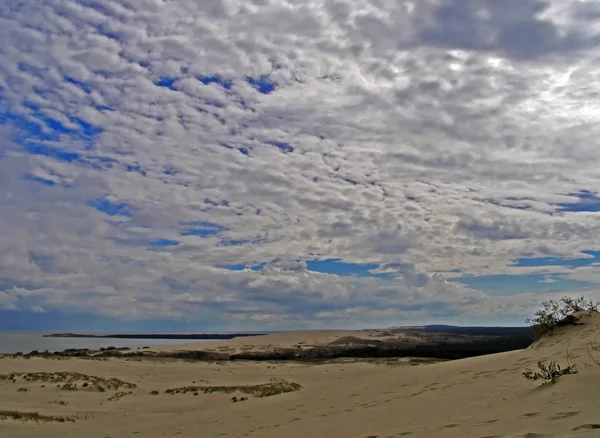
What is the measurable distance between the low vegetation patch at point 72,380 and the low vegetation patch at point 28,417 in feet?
23.7

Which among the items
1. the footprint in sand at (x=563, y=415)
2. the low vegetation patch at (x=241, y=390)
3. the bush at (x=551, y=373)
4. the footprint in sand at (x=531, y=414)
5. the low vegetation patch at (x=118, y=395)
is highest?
the bush at (x=551, y=373)

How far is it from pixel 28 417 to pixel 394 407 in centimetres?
1405

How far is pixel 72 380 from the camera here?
2856 centimetres

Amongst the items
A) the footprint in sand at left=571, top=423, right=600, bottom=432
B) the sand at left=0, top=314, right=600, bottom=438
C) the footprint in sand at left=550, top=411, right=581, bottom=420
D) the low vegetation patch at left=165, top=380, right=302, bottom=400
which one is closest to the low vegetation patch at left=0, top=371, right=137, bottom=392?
the sand at left=0, top=314, right=600, bottom=438

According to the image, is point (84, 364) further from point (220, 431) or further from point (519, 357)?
point (519, 357)

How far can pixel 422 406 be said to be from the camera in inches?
404

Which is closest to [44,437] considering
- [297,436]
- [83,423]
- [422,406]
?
[83,423]

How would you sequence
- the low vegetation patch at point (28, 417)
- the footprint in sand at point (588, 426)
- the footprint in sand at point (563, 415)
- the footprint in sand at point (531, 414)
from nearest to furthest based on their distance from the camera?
the footprint in sand at point (588, 426) → the footprint in sand at point (563, 415) → the footprint in sand at point (531, 414) → the low vegetation patch at point (28, 417)

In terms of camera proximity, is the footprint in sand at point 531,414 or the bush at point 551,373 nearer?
the footprint in sand at point 531,414

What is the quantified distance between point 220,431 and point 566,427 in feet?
27.9

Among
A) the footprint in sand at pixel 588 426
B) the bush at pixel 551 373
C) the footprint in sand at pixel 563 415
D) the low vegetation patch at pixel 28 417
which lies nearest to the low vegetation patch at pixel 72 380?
the low vegetation patch at pixel 28 417

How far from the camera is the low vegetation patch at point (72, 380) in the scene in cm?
2703

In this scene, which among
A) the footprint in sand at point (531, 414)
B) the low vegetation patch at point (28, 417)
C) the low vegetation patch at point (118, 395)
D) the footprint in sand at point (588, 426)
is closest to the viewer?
the footprint in sand at point (588, 426)

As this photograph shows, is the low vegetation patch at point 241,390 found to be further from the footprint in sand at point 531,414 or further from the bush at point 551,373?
the footprint in sand at point 531,414
